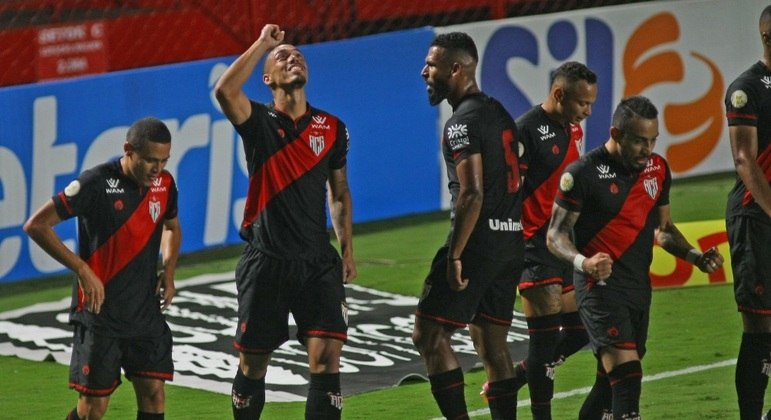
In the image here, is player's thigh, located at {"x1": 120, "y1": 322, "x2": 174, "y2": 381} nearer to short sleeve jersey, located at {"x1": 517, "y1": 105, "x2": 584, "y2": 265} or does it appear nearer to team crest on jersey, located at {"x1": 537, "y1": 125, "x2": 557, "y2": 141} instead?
short sleeve jersey, located at {"x1": 517, "y1": 105, "x2": 584, "y2": 265}

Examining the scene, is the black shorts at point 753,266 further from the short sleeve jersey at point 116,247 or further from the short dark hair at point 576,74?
the short sleeve jersey at point 116,247

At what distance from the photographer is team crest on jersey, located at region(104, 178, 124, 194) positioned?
7.75 metres

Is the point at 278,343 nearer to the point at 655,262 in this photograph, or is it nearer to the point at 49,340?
the point at 49,340

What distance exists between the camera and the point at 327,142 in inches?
321

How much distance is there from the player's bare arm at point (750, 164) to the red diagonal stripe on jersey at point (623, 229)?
736 mm

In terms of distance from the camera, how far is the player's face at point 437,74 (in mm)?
8008

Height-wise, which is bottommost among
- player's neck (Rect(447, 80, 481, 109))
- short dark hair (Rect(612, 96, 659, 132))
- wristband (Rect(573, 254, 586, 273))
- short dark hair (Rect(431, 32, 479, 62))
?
wristband (Rect(573, 254, 586, 273))

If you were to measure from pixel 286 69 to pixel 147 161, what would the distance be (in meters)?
0.80

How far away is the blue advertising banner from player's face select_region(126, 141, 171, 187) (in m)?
5.22

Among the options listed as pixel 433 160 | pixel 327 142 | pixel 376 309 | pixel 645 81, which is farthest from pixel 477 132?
pixel 645 81

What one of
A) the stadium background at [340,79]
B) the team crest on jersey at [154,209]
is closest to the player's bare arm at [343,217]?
the team crest on jersey at [154,209]

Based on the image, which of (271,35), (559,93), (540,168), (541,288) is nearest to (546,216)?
(540,168)

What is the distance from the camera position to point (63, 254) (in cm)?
754

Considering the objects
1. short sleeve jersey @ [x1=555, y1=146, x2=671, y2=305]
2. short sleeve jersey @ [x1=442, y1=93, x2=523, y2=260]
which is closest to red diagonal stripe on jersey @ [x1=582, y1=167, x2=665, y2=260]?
short sleeve jersey @ [x1=555, y1=146, x2=671, y2=305]
